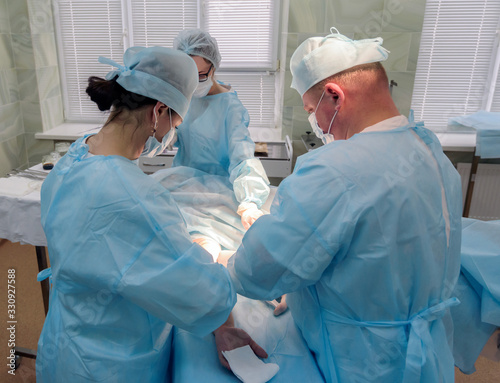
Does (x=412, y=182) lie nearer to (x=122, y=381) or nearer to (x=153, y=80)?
(x=153, y=80)

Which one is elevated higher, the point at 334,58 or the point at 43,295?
the point at 334,58

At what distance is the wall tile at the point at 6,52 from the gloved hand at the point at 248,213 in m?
2.60

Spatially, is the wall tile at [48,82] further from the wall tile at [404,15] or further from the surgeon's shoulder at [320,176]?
the surgeon's shoulder at [320,176]

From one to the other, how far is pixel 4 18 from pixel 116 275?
319 centimetres

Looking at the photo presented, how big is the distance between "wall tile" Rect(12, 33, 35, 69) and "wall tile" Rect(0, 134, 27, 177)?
1.99 feet

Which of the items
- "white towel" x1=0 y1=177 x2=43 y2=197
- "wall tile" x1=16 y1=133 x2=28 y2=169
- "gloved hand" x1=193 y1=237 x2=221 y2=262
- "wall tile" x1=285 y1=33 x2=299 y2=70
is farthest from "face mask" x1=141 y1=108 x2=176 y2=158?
"wall tile" x1=16 y1=133 x2=28 y2=169

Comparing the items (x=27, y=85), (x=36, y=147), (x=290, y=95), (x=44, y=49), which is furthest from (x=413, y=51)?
(x=36, y=147)

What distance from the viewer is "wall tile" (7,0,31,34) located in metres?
3.16

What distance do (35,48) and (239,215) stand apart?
261 centimetres

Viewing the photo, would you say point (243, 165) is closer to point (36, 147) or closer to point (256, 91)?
point (256, 91)

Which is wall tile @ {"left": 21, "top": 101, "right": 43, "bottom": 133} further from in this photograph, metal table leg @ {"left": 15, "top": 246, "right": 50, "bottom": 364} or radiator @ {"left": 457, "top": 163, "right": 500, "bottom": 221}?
radiator @ {"left": 457, "top": 163, "right": 500, "bottom": 221}

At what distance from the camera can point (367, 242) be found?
0.92 metres

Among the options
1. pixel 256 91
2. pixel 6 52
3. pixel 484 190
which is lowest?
pixel 484 190

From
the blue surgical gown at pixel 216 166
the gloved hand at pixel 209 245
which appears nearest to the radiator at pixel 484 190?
the blue surgical gown at pixel 216 166
